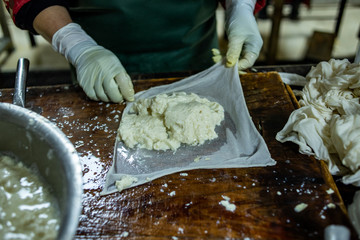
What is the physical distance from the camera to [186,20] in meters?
2.03

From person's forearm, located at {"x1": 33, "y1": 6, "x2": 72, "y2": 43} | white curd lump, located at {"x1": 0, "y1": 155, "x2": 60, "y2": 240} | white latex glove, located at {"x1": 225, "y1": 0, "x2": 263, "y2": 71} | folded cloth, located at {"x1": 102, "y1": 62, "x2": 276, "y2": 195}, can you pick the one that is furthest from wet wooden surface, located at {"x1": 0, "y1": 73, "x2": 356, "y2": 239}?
person's forearm, located at {"x1": 33, "y1": 6, "x2": 72, "y2": 43}

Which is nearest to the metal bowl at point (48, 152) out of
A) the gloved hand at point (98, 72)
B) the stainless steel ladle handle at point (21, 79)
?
the stainless steel ladle handle at point (21, 79)

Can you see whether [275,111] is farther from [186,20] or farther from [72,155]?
[72,155]

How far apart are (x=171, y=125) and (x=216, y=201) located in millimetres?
492

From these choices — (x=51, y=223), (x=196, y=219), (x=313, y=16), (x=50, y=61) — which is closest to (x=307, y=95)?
(x=196, y=219)

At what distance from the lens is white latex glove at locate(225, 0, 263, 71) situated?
5.58ft

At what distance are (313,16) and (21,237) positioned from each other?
6253 mm

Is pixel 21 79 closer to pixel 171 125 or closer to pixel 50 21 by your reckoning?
pixel 50 21

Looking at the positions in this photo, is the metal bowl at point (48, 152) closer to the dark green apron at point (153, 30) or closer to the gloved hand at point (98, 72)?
the gloved hand at point (98, 72)

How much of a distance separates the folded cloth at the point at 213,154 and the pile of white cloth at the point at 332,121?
177 millimetres

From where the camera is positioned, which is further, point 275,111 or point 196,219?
point 275,111

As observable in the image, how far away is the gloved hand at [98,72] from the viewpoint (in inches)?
64.6

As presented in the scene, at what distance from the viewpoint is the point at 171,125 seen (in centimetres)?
148

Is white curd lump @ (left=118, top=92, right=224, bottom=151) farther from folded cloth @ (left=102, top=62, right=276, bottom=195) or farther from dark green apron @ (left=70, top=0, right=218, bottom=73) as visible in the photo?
dark green apron @ (left=70, top=0, right=218, bottom=73)
